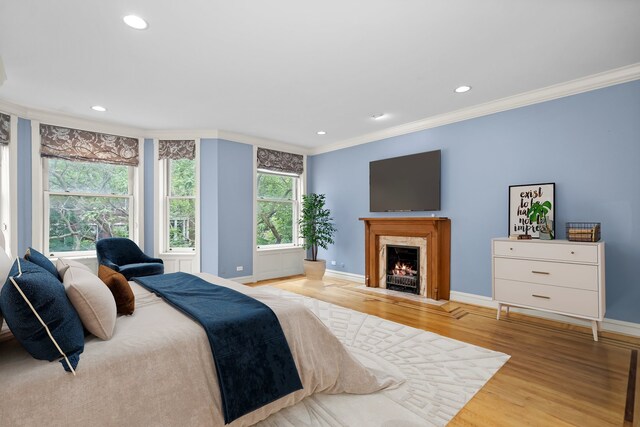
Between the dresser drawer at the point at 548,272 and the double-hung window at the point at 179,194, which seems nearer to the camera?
the dresser drawer at the point at 548,272

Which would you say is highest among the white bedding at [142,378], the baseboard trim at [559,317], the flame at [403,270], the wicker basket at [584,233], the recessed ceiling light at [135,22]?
the recessed ceiling light at [135,22]

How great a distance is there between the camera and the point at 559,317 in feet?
11.3

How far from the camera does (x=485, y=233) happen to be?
402 cm

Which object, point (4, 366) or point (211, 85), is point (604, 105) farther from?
point (4, 366)

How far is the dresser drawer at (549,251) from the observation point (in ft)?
9.41

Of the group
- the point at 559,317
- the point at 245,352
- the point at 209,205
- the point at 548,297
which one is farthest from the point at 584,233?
the point at 209,205

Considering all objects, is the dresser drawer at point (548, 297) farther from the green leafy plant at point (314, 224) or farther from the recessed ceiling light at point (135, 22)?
the recessed ceiling light at point (135, 22)

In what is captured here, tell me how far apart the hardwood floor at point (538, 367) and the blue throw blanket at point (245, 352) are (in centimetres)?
106

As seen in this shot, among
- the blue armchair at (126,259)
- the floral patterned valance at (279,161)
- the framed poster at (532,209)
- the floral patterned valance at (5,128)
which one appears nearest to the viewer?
the framed poster at (532,209)

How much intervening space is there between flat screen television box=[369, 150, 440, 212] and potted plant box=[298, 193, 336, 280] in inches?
39.2

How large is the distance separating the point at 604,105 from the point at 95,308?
4669 millimetres

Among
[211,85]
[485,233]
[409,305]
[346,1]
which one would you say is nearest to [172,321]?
[346,1]

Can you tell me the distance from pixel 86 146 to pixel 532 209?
597cm

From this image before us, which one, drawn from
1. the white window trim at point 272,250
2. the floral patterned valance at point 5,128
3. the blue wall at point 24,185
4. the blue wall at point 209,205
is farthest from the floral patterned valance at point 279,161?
the floral patterned valance at point 5,128
